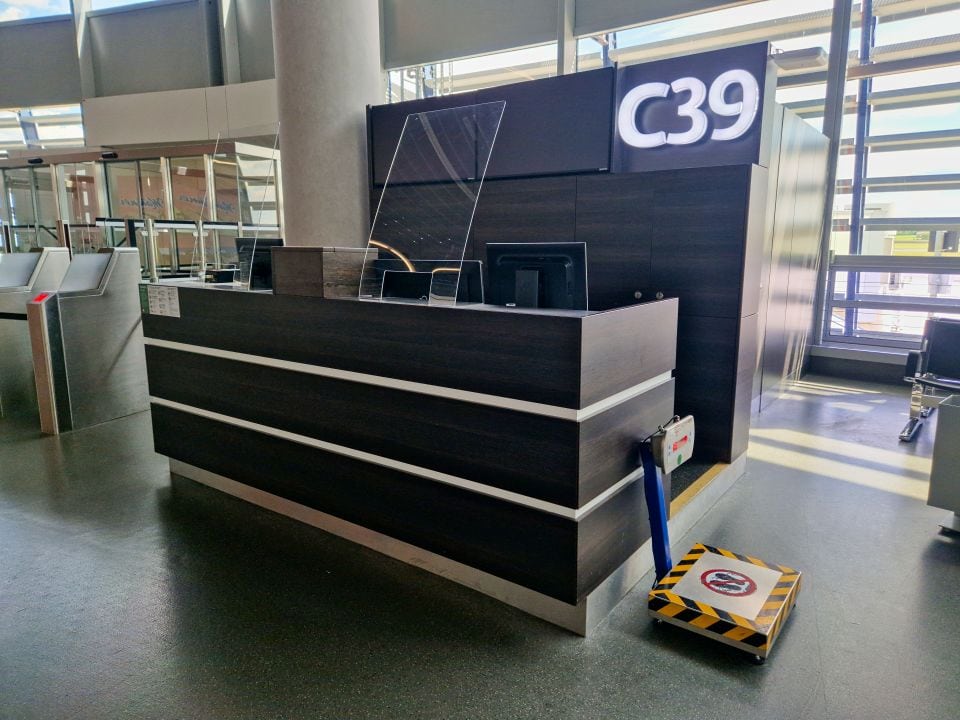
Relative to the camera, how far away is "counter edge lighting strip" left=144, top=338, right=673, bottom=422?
78.5 inches

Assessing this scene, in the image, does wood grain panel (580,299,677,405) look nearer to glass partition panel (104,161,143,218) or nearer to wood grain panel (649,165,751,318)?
wood grain panel (649,165,751,318)

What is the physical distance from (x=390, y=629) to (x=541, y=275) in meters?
1.44

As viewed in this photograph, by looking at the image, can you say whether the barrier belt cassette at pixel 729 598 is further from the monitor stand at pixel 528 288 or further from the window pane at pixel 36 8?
the window pane at pixel 36 8

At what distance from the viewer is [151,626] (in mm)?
2143

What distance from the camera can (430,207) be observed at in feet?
11.6

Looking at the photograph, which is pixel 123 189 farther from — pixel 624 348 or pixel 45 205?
pixel 624 348

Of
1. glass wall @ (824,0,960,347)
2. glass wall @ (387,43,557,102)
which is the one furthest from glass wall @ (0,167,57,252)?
glass wall @ (824,0,960,347)

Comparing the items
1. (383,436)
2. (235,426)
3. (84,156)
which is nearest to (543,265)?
(383,436)

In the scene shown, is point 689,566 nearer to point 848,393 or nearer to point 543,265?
point 543,265

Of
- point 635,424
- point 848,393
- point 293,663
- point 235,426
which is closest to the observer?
point 293,663

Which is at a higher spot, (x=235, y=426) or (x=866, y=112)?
(x=866, y=112)

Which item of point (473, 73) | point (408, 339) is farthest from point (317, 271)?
point (473, 73)

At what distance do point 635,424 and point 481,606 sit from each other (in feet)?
3.00

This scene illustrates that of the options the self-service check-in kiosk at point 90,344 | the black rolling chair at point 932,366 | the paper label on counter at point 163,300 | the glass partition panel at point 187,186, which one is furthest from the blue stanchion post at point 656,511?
the glass partition panel at point 187,186
